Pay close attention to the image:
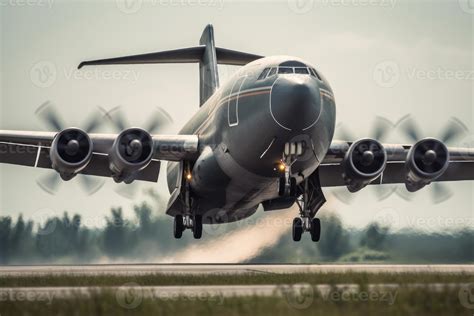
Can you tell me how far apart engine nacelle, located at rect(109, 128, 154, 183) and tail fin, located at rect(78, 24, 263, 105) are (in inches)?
315

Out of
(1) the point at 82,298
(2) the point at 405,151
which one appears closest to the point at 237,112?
(2) the point at 405,151

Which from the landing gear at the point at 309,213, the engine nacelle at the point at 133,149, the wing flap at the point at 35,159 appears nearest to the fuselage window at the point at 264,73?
the engine nacelle at the point at 133,149

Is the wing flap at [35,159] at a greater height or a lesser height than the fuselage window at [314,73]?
lesser

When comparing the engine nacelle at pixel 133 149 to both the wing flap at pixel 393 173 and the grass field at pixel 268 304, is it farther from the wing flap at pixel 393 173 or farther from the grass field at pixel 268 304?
the grass field at pixel 268 304

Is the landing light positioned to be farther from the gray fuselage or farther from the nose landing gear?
the gray fuselage

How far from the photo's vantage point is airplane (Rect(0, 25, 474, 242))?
28297 millimetres

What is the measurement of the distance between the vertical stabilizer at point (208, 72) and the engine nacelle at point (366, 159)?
32.3 ft

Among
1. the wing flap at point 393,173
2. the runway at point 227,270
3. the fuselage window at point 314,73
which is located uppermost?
the fuselage window at point 314,73

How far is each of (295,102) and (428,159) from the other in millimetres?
8197

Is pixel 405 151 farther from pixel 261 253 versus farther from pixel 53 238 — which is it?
pixel 53 238

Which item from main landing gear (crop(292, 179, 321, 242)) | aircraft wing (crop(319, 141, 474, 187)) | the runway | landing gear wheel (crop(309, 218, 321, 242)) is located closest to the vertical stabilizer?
aircraft wing (crop(319, 141, 474, 187))

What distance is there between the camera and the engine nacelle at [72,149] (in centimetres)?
3152

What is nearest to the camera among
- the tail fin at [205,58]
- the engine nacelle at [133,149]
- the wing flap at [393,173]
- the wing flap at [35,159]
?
the engine nacelle at [133,149]

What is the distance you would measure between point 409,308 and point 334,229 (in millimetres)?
22320
